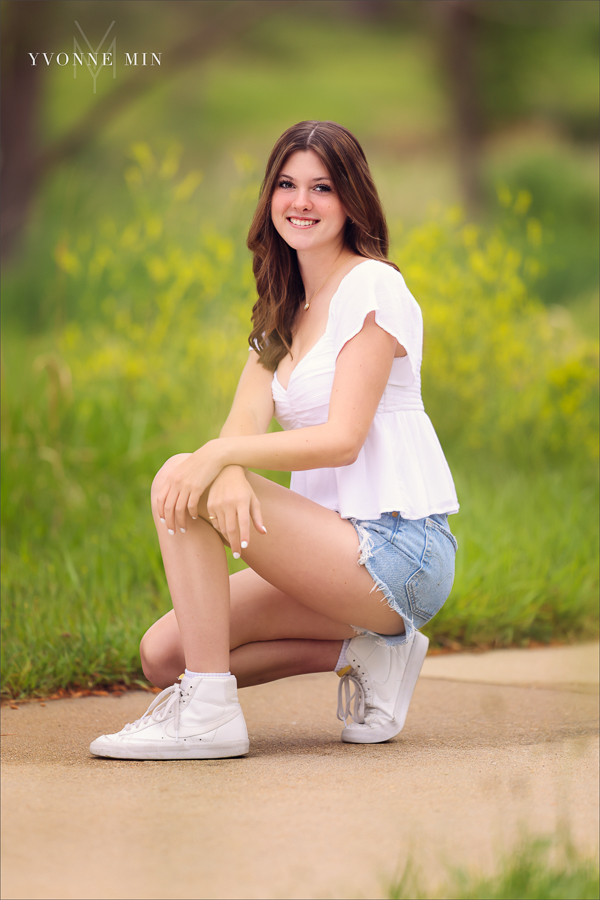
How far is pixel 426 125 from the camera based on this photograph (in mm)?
8375

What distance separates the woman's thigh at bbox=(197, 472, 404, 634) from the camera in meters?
1.48

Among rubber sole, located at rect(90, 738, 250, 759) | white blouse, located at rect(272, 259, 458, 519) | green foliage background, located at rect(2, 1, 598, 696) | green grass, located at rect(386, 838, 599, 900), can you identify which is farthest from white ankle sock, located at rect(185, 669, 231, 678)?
green foliage background, located at rect(2, 1, 598, 696)

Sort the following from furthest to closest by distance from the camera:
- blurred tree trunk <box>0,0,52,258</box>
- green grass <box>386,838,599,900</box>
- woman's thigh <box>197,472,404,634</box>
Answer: blurred tree trunk <box>0,0,52,258</box>, woman's thigh <box>197,472,404,634</box>, green grass <box>386,838,599,900</box>

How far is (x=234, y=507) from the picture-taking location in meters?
1.39

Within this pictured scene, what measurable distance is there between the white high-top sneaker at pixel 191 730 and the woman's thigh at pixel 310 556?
0.66 ft

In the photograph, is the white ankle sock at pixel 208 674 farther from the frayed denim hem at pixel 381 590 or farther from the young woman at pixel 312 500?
the frayed denim hem at pixel 381 590

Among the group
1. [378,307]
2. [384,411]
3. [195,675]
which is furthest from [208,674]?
[378,307]

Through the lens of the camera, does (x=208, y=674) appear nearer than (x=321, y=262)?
Yes

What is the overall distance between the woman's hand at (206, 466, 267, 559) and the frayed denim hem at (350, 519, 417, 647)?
19cm

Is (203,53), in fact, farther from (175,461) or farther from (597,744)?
(597,744)

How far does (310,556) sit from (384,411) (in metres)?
0.30

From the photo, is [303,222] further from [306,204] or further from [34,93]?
[34,93]

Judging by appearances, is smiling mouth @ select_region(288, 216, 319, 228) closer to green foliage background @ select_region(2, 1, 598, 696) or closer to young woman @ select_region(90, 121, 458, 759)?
young woman @ select_region(90, 121, 458, 759)

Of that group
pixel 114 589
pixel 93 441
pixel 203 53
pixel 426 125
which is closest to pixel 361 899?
pixel 114 589
